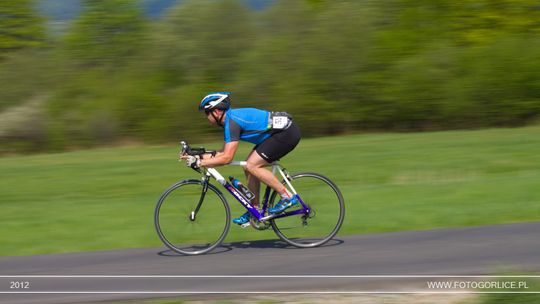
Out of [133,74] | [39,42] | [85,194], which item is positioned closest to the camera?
[85,194]

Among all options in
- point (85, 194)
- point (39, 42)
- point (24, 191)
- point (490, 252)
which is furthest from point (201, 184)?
point (39, 42)

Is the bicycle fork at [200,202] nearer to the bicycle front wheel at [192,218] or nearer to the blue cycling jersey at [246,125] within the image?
the bicycle front wheel at [192,218]

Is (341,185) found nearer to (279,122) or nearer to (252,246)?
(252,246)

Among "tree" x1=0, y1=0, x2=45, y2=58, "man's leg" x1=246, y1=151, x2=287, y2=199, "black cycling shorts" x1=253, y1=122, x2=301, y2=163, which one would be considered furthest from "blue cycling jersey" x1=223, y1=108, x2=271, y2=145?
"tree" x1=0, y1=0, x2=45, y2=58

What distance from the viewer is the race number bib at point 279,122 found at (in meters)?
8.93

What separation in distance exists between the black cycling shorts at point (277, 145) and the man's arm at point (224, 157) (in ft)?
1.05

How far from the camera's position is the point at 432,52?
88.8ft

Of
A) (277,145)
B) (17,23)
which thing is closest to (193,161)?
(277,145)

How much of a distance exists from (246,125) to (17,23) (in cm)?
2807

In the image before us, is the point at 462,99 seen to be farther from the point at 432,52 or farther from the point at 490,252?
the point at 490,252

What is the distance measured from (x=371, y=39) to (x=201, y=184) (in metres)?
19.2

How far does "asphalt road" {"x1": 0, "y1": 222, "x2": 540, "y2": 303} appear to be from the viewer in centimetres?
744

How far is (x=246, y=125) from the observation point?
884cm

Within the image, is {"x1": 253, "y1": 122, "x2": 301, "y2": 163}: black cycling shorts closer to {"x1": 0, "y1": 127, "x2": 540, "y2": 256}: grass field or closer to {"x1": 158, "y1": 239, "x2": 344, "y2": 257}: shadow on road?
{"x1": 158, "y1": 239, "x2": 344, "y2": 257}: shadow on road
